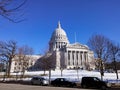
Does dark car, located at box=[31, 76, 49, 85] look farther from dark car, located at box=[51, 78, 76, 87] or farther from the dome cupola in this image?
the dome cupola

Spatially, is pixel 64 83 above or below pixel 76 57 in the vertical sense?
below

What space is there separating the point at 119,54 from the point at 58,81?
25369 mm

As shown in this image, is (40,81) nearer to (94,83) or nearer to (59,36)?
(94,83)

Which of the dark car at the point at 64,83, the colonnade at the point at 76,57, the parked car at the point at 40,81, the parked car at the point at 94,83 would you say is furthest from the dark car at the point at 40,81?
the colonnade at the point at 76,57

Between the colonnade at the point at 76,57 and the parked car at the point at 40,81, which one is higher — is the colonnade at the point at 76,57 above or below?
above

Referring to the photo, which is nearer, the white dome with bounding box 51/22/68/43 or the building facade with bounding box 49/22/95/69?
the building facade with bounding box 49/22/95/69

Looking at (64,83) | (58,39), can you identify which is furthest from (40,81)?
(58,39)

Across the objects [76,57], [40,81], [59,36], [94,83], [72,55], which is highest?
[59,36]

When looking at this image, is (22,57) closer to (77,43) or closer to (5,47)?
(5,47)

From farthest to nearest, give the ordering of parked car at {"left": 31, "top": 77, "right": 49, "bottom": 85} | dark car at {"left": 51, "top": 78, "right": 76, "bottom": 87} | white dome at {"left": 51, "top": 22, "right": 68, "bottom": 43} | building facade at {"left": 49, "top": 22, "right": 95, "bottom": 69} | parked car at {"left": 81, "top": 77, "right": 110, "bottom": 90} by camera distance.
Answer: white dome at {"left": 51, "top": 22, "right": 68, "bottom": 43} < building facade at {"left": 49, "top": 22, "right": 95, "bottom": 69} < parked car at {"left": 31, "top": 77, "right": 49, "bottom": 85} < dark car at {"left": 51, "top": 78, "right": 76, "bottom": 87} < parked car at {"left": 81, "top": 77, "right": 110, "bottom": 90}

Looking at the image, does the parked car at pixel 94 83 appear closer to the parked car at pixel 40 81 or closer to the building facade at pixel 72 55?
the parked car at pixel 40 81

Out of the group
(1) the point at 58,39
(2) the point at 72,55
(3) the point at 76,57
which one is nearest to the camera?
(2) the point at 72,55

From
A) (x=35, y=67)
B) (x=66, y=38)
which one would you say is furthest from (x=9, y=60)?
(x=66, y=38)

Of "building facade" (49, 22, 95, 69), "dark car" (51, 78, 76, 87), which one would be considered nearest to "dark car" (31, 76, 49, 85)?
"dark car" (51, 78, 76, 87)
